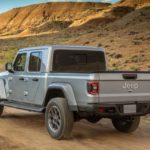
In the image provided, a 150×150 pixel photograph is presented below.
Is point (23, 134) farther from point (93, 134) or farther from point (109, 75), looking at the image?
point (109, 75)

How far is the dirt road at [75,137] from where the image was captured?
28.2 ft

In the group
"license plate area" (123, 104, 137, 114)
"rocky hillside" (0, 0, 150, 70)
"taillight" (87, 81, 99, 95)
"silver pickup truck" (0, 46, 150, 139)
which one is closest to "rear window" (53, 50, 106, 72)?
"silver pickup truck" (0, 46, 150, 139)

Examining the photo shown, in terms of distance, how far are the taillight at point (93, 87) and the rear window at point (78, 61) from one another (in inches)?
66.9

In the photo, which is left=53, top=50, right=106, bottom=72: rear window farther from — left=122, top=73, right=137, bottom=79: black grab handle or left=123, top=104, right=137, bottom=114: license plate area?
left=123, top=104, right=137, bottom=114: license plate area

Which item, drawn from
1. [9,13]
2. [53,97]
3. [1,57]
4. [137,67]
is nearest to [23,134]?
[53,97]

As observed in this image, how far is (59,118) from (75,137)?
0.59 m

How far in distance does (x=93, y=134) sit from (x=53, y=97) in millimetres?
1176

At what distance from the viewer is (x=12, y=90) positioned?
1118 centimetres

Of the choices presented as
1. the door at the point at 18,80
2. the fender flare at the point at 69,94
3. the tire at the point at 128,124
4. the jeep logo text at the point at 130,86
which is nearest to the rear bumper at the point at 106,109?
the fender flare at the point at 69,94

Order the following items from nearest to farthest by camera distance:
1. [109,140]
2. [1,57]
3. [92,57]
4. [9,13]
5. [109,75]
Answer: [109,75]
[109,140]
[92,57]
[1,57]
[9,13]

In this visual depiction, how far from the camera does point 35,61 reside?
10.5m

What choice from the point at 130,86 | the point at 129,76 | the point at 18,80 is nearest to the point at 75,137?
the point at 130,86

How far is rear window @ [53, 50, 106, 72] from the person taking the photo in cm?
1026

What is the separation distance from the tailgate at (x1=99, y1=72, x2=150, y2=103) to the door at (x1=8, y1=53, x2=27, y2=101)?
2600 millimetres
